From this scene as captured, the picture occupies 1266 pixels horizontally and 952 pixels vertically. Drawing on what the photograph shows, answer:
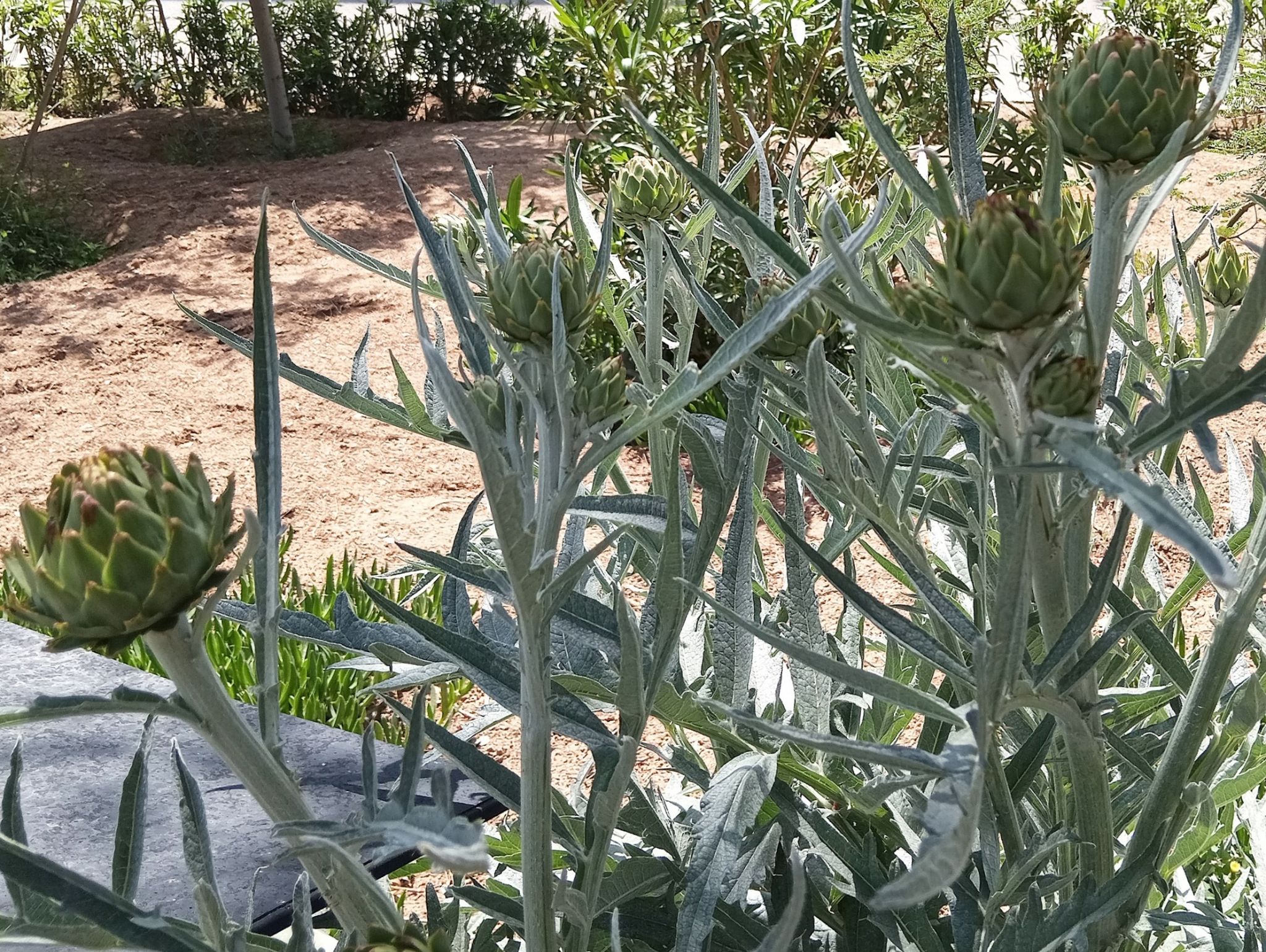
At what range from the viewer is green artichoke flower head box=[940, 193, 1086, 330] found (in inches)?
17.4

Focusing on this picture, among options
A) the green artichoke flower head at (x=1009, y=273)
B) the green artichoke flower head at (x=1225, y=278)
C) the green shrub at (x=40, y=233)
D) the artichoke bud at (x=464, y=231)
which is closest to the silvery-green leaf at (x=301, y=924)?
the green artichoke flower head at (x=1009, y=273)

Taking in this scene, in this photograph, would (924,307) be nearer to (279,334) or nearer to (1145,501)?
(1145,501)

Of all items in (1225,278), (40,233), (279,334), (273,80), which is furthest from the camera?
(273,80)

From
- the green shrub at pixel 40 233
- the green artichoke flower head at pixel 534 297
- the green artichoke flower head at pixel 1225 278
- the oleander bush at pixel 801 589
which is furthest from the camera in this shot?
the green shrub at pixel 40 233

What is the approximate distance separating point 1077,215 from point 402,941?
0.65 meters

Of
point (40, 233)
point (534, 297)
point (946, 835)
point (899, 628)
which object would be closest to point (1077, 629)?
point (899, 628)

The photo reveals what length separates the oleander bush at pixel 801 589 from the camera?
44cm

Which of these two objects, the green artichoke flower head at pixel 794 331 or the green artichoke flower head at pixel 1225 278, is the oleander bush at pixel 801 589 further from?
the green artichoke flower head at pixel 1225 278

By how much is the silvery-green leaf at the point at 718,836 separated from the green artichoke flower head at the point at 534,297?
0.74ft

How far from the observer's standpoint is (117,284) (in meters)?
4.33

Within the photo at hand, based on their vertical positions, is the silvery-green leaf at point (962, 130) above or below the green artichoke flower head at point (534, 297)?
above

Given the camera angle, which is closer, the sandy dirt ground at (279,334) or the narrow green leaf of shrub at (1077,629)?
the narrow green leaf of shrub at (1077,629)

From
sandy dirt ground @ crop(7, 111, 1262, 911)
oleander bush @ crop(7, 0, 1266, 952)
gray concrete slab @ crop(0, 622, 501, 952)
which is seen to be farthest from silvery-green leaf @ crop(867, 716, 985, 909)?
sandy dirt ground @ crop(7, 111, 1262, 911)

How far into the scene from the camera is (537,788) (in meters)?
0.52
